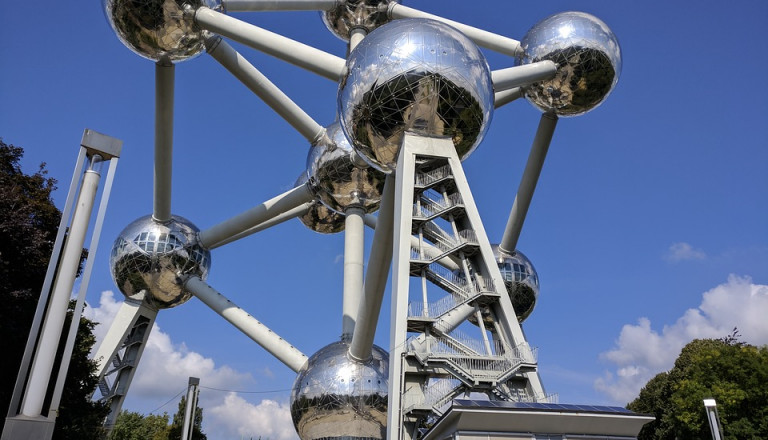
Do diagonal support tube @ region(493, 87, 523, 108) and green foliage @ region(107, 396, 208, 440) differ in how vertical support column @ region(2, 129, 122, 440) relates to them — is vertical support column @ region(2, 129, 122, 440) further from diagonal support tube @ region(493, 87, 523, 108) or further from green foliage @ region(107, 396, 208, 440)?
green foliage @ region(107, 396, 208, 440)

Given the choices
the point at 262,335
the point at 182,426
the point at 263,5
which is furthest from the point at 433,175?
the point at 182,426

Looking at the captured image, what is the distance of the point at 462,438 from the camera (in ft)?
32.0

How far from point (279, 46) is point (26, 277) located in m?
8.29

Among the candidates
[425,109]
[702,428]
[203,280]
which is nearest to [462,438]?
[425,109]

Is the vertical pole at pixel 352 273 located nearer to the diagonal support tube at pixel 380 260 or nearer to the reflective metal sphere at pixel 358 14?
the diagonal support tube at pixel 380 260

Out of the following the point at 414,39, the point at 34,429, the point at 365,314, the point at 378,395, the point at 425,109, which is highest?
the point at 414,39

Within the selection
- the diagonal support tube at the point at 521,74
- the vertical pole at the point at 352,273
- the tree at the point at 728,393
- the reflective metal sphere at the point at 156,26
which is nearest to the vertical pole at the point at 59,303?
the reflective metal sphere at the point at 156,26

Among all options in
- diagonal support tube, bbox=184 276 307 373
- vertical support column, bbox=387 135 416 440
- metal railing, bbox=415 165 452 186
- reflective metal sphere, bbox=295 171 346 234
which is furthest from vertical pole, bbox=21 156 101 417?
reflective metal sphere, bbox=295 171 346 234

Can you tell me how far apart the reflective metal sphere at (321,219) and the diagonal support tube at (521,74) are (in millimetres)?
8394

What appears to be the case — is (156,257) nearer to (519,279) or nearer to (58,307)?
(519,279)

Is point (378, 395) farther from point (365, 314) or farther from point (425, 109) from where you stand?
point (425, 109)

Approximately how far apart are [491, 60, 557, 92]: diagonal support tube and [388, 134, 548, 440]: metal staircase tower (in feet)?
6.57

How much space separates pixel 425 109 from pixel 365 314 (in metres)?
5.35

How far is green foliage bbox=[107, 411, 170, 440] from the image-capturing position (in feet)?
155
